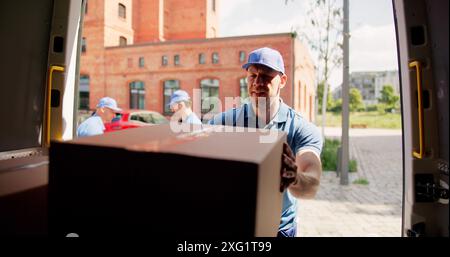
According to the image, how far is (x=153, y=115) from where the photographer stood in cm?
1434

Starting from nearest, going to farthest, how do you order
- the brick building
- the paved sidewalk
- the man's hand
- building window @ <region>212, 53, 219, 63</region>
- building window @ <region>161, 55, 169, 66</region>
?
the man's hand
the paved sidewalk
the brick building
building window @ <region>212, 53, 219, 63</region>
building window @ <region>161, 55, 169, 66</region>

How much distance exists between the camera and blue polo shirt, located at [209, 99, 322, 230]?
212cm

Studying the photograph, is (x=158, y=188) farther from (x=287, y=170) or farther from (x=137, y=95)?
(x=137, y=95)

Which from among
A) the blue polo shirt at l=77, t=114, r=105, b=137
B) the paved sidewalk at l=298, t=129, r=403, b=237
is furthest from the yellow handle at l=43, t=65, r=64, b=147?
the paved sidewalk at l=298, t=129, r=403, b=237

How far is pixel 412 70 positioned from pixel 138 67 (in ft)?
87.7

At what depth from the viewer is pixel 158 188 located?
0.90 meters

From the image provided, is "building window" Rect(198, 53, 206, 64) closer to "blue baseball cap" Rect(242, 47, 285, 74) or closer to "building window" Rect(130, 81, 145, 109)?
"building window" Rect(130, 81, 145, 109)

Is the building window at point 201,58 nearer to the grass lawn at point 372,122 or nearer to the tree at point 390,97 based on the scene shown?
the grass lawn at point 372,122

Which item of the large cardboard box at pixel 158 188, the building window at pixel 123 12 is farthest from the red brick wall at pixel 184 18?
the large cardboard box at pixel 158 188

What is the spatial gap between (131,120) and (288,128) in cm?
1082

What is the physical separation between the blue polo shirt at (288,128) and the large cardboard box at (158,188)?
44.3 inches

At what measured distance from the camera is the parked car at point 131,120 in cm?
1127
